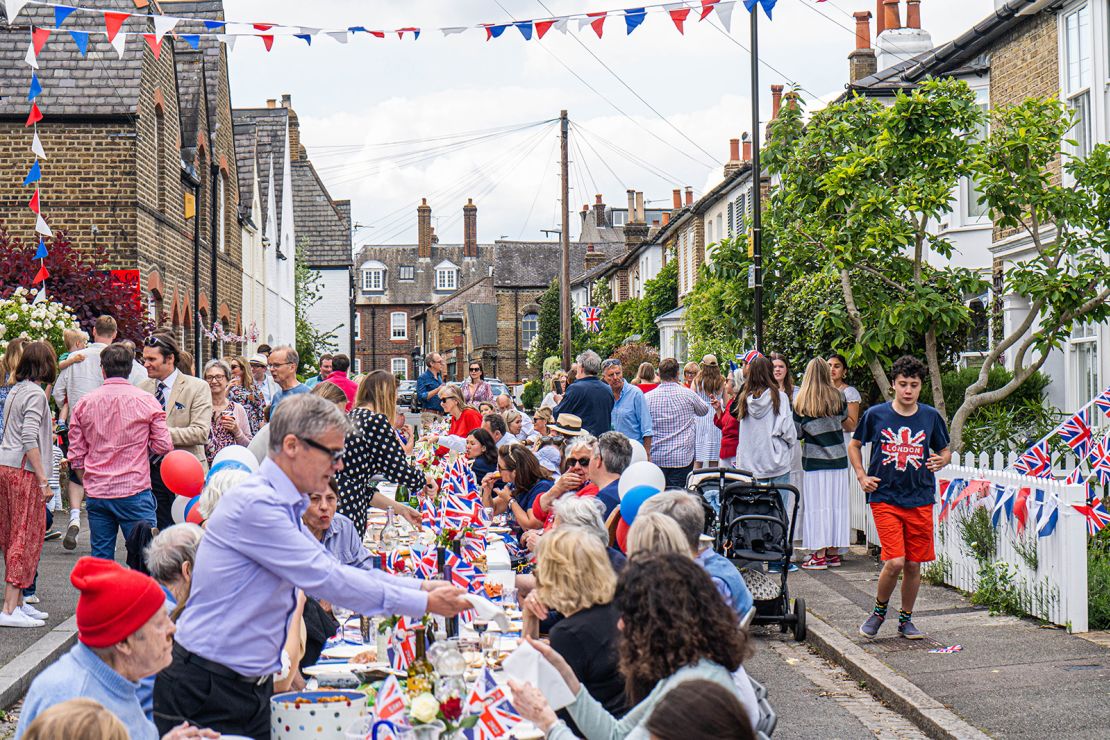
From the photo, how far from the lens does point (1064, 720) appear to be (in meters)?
6.84

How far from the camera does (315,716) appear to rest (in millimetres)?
4273

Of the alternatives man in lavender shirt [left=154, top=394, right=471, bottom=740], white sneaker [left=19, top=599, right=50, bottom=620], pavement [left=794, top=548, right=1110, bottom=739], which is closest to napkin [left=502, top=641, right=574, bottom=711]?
man in lavender shirt [left=154, top=394, right=471, bottom=740]

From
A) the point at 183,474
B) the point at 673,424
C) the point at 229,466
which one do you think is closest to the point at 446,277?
the point at 673,424

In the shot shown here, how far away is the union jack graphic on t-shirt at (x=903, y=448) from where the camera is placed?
29.0 feet

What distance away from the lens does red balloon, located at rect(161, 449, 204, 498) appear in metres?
8.11

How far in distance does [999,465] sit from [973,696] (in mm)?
3408

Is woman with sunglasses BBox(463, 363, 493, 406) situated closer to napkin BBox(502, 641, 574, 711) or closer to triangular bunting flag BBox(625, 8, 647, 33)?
triangular bunting flag BBox(625, 8, 647, 33)

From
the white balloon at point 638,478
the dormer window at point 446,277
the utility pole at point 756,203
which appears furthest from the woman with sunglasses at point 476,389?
the dormer window at point 446,277

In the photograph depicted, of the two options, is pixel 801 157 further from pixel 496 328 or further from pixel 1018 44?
pixel 496 328

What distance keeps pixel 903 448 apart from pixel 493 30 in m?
6.30

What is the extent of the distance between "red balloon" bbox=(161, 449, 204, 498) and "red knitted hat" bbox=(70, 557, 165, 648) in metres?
4.45

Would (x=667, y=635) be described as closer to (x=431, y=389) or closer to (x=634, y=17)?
(x=634, y=17)

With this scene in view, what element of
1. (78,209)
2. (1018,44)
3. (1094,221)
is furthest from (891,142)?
(78,209)

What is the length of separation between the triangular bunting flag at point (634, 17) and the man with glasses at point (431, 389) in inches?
297
